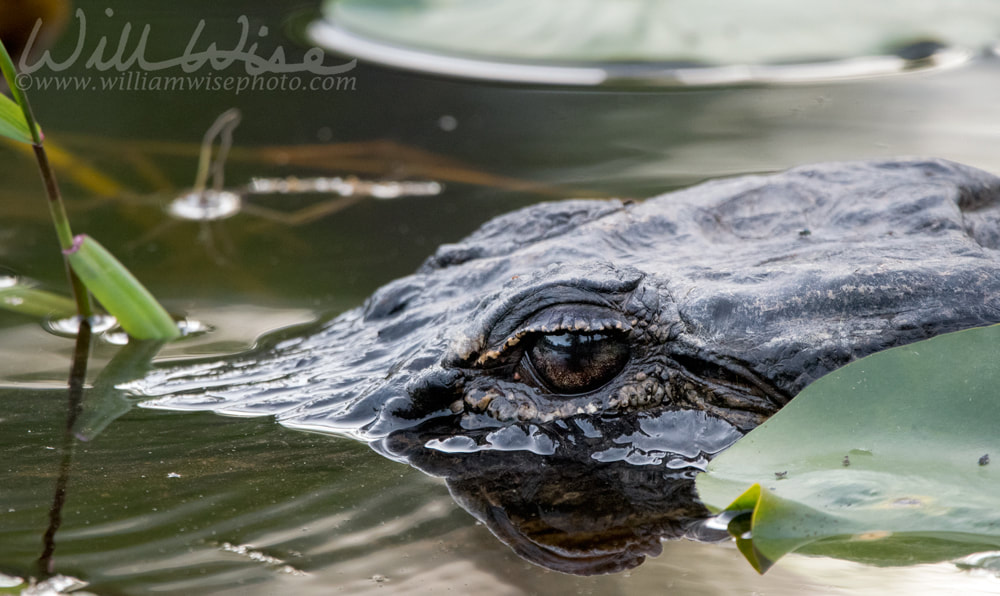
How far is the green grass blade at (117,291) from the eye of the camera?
290 cm

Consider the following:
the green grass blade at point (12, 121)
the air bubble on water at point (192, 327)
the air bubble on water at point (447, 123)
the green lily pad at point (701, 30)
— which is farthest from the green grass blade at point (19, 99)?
the green lily pad at point (701, 30)

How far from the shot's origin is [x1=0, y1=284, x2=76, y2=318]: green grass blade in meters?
3.26

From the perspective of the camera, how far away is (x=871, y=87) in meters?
5.26

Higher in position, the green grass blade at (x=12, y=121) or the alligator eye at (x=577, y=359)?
the green grass blade at (x=12, y=121)

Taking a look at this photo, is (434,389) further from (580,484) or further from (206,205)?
(206,205)

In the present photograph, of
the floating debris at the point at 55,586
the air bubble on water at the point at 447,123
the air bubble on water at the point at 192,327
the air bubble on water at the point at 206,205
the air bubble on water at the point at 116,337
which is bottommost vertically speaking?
the floating debris at the point at 55,586

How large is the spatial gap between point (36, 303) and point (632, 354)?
6.89 ft

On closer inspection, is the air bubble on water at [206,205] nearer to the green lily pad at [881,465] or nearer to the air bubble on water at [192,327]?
the air bubble on water at [192,327]

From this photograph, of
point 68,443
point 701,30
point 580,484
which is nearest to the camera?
point 580,484

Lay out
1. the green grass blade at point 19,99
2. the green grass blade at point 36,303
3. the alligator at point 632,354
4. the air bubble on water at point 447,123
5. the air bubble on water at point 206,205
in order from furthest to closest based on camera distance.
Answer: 1. the air bubble on water at point 447,123
2. the air bubble on water at point 206,205
3. the green grass blade at point 36,303
4. the green grass blade at point 19,99
5. the alligator at point 632,354

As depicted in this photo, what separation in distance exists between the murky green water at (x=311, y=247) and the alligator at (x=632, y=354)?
110 millimetres

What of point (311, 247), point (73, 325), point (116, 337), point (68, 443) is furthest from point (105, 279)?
point (311, 247)

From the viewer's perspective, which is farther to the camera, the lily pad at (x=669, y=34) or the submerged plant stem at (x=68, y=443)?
the lily pad at (x=669, y=34)

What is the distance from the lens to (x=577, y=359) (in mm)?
2102
